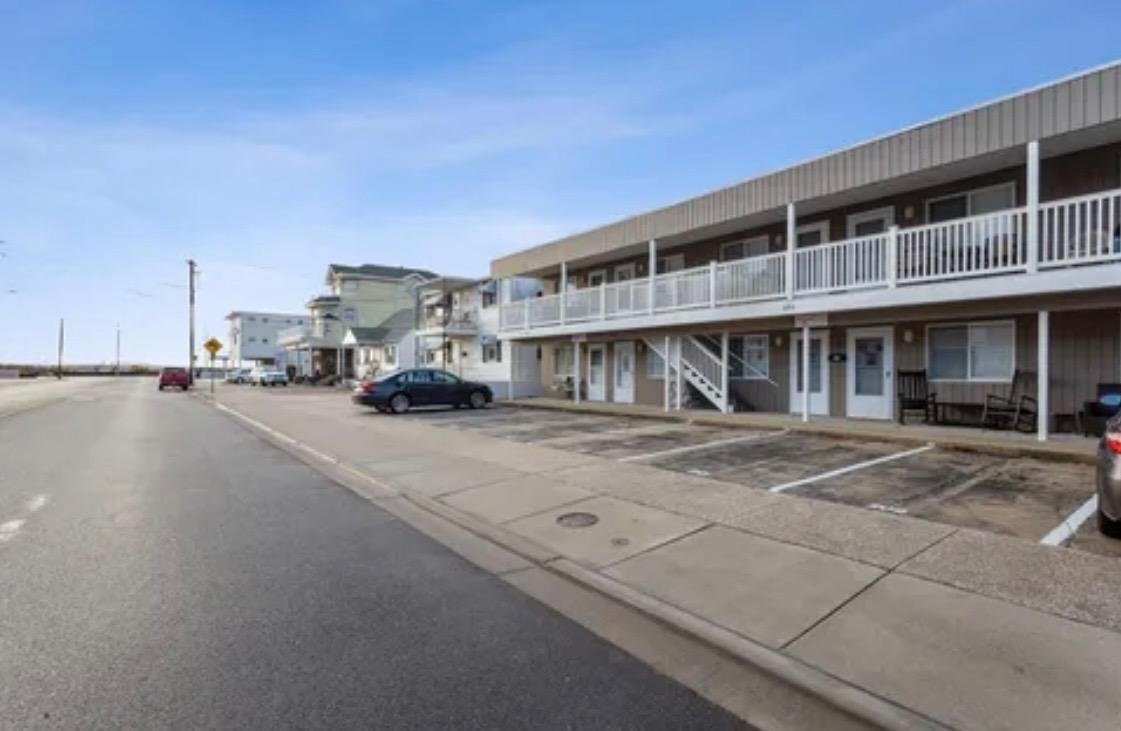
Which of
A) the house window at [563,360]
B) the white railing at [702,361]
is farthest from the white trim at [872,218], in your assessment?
the house window at [563,360]

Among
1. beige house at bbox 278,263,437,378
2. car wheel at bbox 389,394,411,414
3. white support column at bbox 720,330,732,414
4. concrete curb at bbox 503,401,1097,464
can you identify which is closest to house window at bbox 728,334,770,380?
white support column at bbox 720,330,732,414

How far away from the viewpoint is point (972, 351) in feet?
43.2

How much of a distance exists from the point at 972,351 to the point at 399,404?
16587 millimetres

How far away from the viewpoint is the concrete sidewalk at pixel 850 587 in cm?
338

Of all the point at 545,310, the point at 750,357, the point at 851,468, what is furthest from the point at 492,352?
the point at 851,468

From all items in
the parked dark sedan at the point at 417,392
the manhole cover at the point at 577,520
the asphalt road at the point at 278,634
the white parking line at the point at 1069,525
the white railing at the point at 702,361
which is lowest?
the asphalt road at the point at 278,634

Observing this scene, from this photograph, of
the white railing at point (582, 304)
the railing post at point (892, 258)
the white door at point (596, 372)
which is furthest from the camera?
the white door at point (596, 372)

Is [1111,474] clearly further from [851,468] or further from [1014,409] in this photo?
[1014,409]

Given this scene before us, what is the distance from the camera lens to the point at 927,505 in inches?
276

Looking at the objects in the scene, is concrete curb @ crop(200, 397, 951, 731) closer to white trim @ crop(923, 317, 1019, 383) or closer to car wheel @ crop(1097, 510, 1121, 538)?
car wheel @ crop(1097, 510, 1121, 538)

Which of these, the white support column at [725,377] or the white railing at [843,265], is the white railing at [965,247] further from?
the white support column at [725,377]

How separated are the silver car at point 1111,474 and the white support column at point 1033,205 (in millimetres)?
6226

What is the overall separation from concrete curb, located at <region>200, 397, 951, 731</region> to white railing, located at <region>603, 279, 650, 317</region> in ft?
39.1

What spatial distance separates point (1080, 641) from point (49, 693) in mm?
5904
